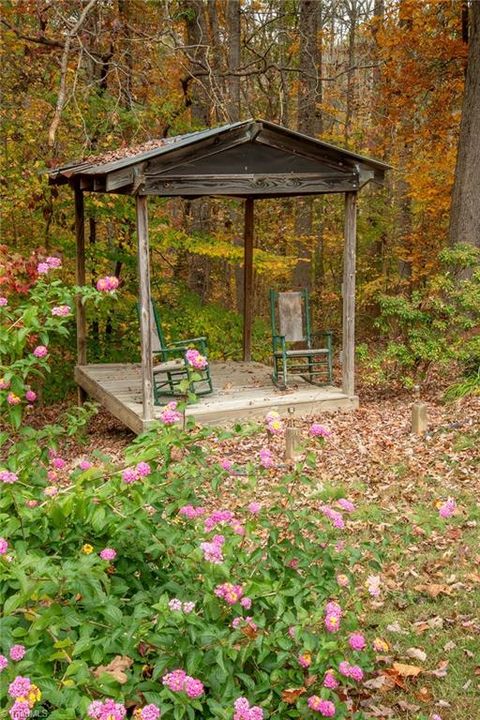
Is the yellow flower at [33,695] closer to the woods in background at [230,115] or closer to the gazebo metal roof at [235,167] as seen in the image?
the gazebo metal roof at [235,167]

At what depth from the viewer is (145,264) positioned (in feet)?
22.8

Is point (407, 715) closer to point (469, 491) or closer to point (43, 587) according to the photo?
point (43, 587)

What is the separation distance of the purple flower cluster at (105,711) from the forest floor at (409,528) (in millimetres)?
901

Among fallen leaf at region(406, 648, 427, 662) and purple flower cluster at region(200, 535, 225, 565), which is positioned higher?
purple flower cluster at region(200, 535, 225, 565)

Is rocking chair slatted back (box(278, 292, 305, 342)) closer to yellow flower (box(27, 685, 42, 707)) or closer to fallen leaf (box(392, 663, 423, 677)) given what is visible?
fallen leaf (box(392, 663, 423, 677))

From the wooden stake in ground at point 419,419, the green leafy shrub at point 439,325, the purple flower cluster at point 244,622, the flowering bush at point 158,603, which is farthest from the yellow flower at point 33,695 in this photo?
the green leafy shrub at point 439,325

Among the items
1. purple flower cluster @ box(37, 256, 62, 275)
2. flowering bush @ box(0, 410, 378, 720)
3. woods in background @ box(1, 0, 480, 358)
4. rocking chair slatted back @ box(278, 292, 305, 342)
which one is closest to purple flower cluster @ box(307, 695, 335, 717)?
flowering bush @ box(0, 410, 378, 720)

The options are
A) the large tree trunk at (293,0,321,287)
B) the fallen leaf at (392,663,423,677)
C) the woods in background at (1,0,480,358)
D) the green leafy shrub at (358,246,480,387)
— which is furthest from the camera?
the large tree trunk at (293,0,321,287)

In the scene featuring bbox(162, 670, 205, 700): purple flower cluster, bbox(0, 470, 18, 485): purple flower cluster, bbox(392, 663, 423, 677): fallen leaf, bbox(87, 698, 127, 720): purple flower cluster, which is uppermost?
bbox(0, 470, 18, 485): purple flower cluster

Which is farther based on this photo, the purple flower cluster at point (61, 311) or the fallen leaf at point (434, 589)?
the fallen leaf at point (434, 589)

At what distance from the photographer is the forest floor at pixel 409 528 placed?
3027 mm

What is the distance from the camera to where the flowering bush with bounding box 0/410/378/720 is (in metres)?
1.90

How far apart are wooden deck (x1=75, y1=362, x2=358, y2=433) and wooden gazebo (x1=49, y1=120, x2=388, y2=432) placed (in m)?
0.01

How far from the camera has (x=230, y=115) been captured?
1312 centimetres
